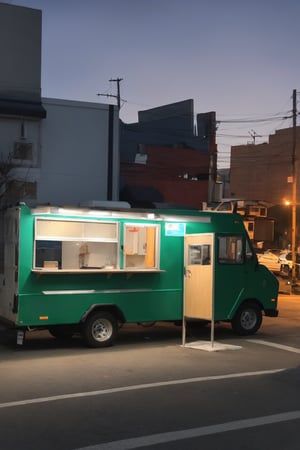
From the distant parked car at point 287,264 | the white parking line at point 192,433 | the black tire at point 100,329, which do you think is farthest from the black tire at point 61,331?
the distant parked car at point 287,264

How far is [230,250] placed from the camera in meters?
13.2

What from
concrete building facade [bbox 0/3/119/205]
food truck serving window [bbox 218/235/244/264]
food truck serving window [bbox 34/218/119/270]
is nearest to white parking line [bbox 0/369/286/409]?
food truck serving window [bbox 34/218/119/270]

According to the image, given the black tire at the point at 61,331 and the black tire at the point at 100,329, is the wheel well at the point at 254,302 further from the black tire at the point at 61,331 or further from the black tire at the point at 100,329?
the black tire at the point at 61,331

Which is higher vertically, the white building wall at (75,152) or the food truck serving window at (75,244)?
the white building wall at (75,152)

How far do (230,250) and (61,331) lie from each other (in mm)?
4197

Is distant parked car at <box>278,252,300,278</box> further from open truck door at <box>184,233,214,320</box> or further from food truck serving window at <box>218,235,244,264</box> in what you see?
open truck door at <box>184,233,214,320</box>

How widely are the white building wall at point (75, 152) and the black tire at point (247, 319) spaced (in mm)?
7946

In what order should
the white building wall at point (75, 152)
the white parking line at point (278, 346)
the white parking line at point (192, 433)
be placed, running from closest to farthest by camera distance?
the white parking line at point (192, 433), the white parking line at point (278, 346), the white building wall at point (75, 152)

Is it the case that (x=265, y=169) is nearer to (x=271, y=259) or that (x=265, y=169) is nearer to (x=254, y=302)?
(x=271, y=259)

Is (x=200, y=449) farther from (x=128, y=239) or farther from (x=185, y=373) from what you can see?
(x=128, y=239)

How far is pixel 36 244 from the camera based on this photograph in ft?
36.5

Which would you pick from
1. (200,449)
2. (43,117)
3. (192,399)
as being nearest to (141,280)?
(192,399)

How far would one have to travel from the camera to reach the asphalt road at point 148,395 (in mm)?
5918

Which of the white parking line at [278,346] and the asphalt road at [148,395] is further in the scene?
the white parking line at [278,346]
